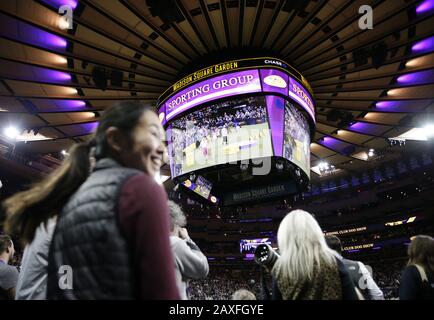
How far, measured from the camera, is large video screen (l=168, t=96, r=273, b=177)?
20.3 feet

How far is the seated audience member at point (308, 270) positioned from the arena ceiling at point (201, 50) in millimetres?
4895

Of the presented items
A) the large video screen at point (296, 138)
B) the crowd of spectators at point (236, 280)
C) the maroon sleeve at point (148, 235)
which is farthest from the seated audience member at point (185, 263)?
the crowd of spectators at point (236, 280)

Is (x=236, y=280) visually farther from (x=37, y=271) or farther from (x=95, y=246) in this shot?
(x=95, y=246)

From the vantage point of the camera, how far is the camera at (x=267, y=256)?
2.51m

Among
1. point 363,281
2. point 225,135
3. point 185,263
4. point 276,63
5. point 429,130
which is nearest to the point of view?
point 185,263

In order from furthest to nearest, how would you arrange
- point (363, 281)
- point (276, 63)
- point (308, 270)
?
point (276, 63) < point (363, 281) < point (308, 270)

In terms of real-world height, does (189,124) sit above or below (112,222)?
above

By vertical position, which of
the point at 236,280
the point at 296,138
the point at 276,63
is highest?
the point at 276,63

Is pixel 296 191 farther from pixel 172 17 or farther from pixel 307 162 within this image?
pixel 172 17

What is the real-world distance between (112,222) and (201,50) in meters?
6.81

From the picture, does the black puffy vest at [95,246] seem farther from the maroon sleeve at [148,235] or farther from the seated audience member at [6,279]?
the seated audience member at [6,279]

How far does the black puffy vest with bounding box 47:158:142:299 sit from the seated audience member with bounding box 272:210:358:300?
1.45 metres

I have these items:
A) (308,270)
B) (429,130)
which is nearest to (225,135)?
(308,270)

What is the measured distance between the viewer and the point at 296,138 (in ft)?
22.3
